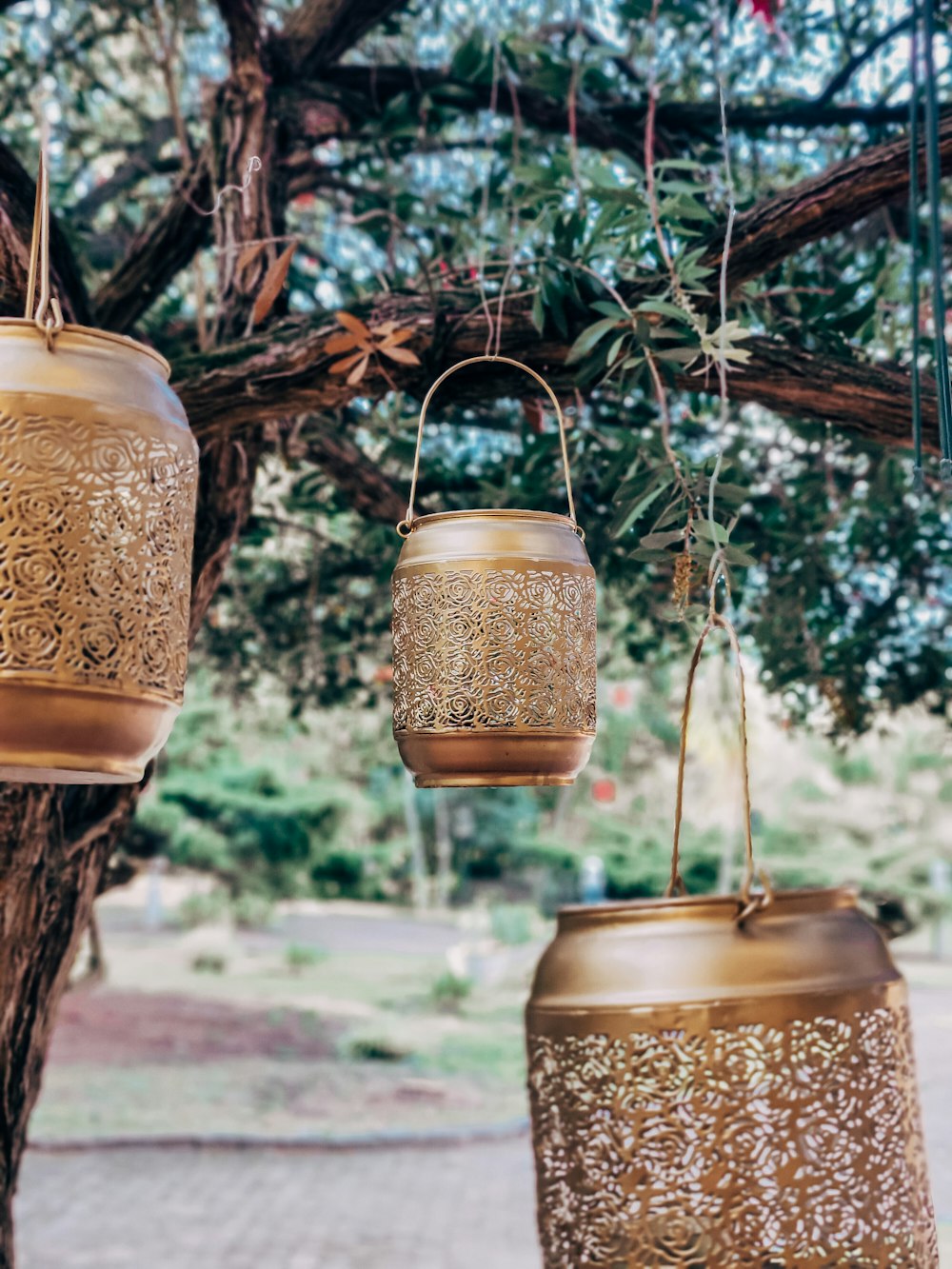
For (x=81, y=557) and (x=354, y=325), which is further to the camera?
(x=354, y=325)

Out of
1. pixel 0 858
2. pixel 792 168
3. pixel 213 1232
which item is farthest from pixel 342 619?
pixel 213 1232

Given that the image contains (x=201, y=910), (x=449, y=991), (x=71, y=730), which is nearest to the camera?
(x=71, y=730)

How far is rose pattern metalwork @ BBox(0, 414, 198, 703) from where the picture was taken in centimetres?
99

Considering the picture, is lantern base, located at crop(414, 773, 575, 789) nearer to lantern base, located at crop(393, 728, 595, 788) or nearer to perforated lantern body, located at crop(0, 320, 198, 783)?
lantern base, located at crop(393, 728, 595, 788)

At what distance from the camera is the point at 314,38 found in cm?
259

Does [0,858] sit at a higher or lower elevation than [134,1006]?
higher

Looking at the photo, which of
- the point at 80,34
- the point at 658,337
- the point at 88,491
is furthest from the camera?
the point at 80,34

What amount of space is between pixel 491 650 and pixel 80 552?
0.48 m

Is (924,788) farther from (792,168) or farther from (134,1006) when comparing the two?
(792,168)

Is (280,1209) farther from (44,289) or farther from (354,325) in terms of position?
(44,289)

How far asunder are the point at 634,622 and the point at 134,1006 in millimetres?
8162

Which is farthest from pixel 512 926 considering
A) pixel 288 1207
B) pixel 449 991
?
pixel 288 1207

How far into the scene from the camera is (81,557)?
1.01 metres

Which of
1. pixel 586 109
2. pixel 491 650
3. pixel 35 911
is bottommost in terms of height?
pixel 35 911
